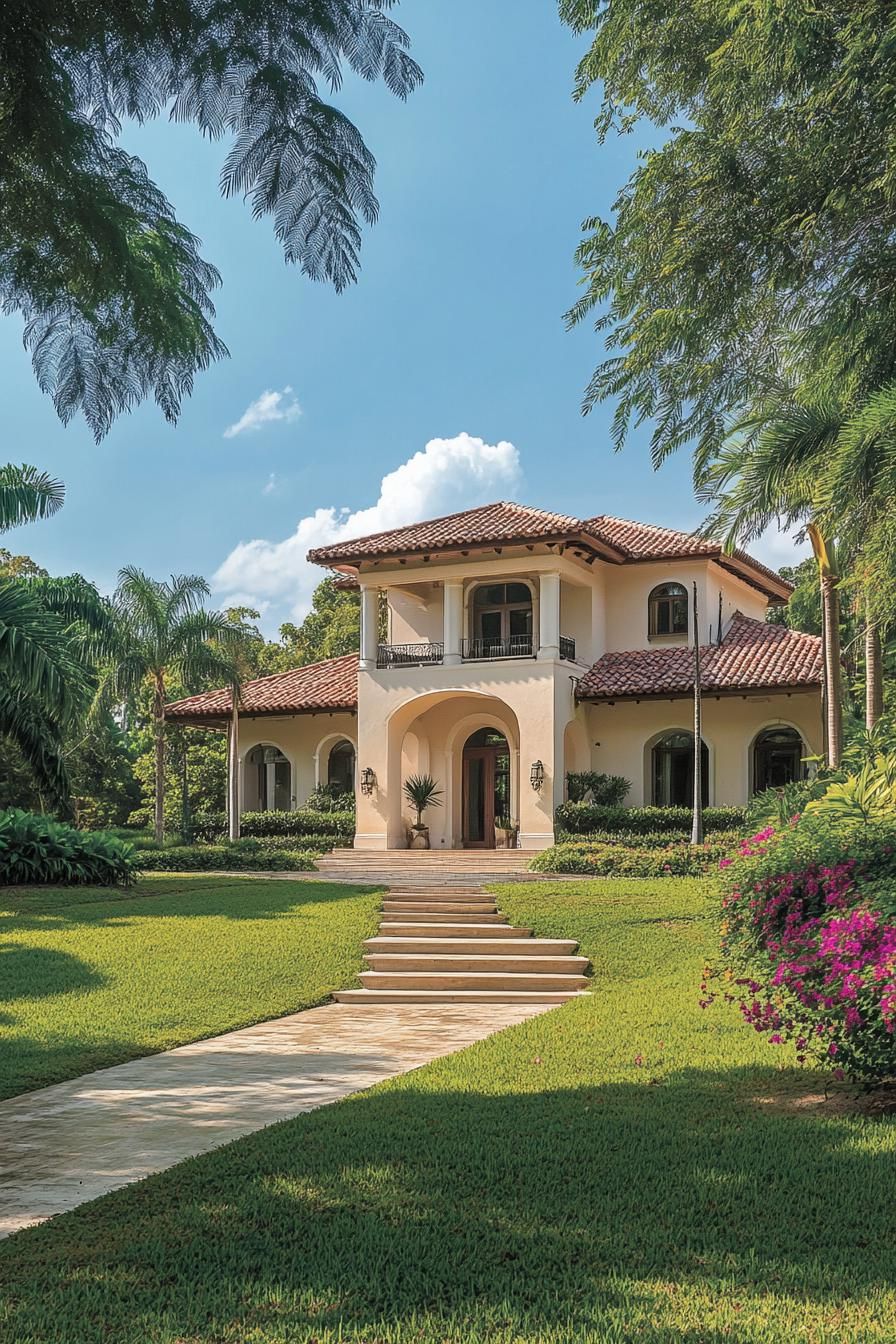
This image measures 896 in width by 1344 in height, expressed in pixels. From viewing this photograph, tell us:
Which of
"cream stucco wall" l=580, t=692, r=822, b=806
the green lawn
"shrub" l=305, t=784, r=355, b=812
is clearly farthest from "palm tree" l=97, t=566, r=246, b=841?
the green lawn

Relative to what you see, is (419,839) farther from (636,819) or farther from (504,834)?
(636,819)

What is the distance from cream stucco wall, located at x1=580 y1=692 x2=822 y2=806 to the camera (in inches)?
1067

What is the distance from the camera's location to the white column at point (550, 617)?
27.0 m

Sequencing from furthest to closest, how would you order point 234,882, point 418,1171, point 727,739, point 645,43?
point 727,739 → point 234,882 → point 645,43 → point 418,1171

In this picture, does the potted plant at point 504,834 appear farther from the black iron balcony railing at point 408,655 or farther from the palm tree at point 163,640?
the palm tree at point 163,640

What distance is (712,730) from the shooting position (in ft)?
91.1

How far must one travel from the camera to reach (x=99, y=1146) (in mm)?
6508

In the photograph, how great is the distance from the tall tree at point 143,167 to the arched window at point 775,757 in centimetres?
2401

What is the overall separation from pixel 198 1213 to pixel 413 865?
19.2 metres

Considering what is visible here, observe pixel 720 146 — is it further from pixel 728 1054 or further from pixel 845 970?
pixel 728 1054

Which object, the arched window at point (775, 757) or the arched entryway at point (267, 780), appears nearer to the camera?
the arched window at point (775, 757)

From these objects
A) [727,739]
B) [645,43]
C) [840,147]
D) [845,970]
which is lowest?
[845,970]

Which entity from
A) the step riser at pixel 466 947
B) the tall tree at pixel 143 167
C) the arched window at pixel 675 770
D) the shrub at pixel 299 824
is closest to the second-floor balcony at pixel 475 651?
the arched window at pixel 675 770

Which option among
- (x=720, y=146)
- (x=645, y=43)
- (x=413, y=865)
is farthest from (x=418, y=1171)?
(x=413, y=865)
